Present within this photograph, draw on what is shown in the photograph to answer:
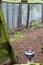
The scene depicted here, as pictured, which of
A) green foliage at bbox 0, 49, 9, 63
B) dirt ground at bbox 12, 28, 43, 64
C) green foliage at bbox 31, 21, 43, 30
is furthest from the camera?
green foliage at bbox 31, 21, 43, 30

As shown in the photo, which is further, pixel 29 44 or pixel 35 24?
pixel 35 24

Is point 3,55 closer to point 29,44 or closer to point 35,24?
point 29,44

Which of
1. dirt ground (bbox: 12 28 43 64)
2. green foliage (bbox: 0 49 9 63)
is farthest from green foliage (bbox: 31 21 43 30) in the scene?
green foliage (bbox: 0 49 9 63)

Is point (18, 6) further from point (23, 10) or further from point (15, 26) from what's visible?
point (15, 26)

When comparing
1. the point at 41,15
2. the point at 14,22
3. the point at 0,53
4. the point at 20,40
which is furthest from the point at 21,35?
the point at 0,53

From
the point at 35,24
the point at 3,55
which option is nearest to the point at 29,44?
the point at 35,24

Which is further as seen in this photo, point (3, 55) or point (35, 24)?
point (35, 24)

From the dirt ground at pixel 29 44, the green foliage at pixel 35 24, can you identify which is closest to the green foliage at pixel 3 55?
the dirt ground at pixel 29 44

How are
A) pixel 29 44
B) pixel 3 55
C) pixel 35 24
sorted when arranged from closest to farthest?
pixel 3 55 → pixel 29 44 → pixel 35 24

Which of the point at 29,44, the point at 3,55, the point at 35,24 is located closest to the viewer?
the point at 3,55

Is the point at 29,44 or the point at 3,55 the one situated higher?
the point at 3,55

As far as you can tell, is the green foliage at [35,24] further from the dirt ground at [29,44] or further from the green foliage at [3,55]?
the green foliage at [3,55]

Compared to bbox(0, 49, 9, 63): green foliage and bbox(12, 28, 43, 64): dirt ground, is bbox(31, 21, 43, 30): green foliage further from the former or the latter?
bbox(0, 49, 9, 63): green foliage

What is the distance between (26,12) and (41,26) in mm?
572
